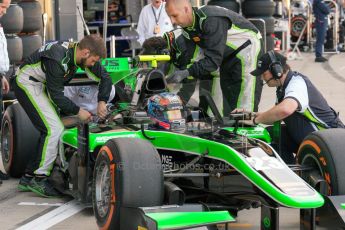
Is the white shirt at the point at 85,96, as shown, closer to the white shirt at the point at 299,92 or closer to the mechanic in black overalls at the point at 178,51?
the mechanic in black overalls at the point at 178,51

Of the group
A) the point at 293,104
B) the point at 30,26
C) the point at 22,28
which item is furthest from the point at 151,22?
the point at 293,104

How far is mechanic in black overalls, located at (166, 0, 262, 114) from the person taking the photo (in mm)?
7570

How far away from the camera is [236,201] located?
6.21 m

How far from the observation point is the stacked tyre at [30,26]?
12289 millimetres

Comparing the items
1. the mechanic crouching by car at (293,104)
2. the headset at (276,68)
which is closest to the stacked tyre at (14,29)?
the mechanic crouching by car at (293,104)

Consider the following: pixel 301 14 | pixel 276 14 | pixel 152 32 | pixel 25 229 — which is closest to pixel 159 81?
pixel 25 229

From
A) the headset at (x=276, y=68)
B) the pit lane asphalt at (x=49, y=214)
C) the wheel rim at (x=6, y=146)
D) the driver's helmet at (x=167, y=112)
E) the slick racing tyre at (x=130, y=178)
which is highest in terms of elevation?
the headset at (x=276, y=68)

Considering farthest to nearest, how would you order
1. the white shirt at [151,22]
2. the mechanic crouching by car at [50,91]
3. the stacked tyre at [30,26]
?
1. the white shirt at [151,22]
2. the stacked tyre at [30,26]
3. the mechanic crouching by car at [50,91]

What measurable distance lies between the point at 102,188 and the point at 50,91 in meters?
1.55

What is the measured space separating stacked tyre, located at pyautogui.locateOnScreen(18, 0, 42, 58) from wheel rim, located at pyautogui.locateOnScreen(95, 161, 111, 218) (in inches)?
254

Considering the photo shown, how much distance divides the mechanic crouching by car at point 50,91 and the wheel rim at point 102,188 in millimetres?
1246

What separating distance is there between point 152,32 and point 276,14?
711 cm

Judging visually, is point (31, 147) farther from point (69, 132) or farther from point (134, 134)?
point (134, 134)

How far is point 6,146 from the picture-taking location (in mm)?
8273
